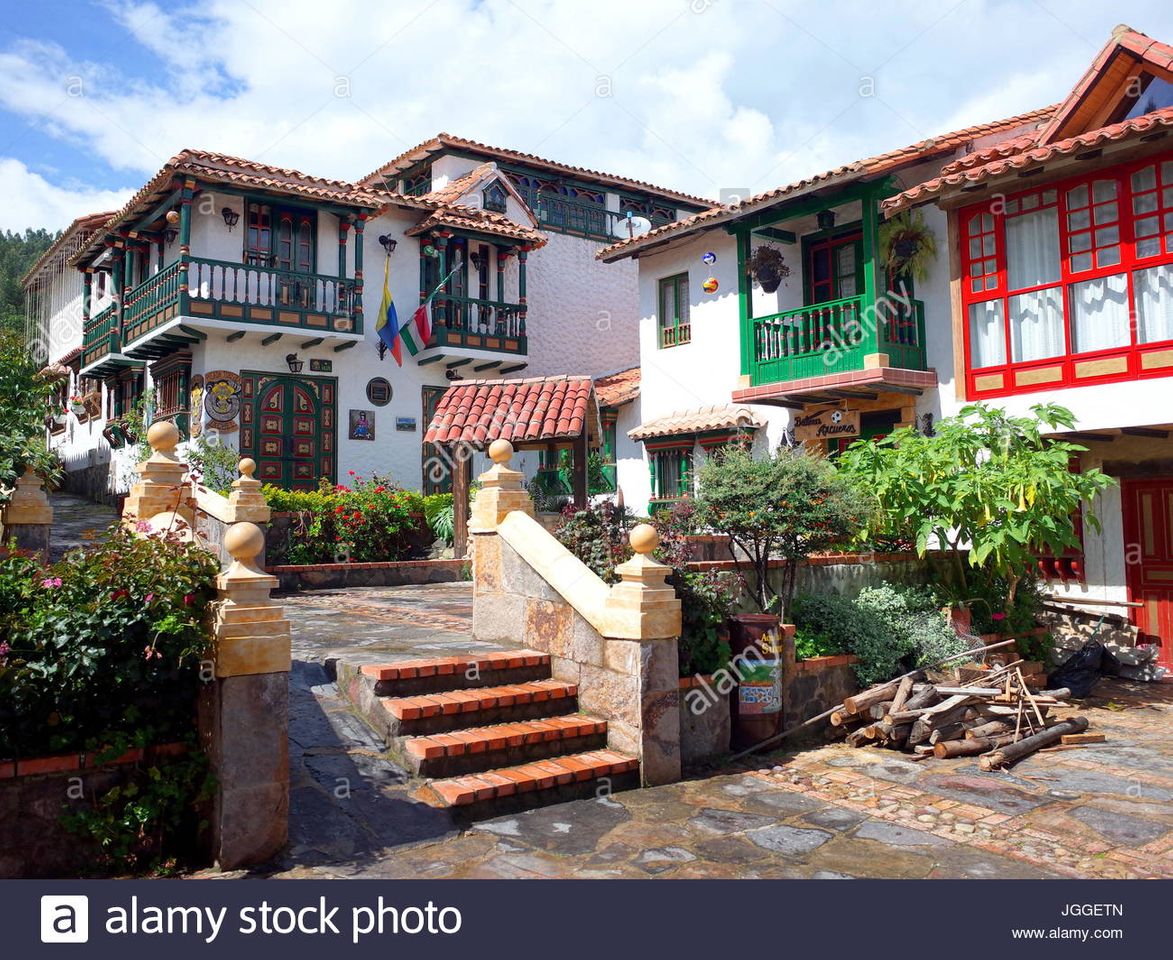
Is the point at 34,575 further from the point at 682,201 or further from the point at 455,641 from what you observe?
the point at 682,201

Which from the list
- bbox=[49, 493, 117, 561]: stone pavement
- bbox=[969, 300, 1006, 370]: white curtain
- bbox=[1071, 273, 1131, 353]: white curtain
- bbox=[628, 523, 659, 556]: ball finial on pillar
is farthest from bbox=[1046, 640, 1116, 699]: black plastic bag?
bbox=[49, 493, 117, 561]: stone pavement

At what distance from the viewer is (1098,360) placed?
34.6 feet

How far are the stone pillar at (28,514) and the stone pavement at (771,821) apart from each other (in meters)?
5.64

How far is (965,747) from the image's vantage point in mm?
7020

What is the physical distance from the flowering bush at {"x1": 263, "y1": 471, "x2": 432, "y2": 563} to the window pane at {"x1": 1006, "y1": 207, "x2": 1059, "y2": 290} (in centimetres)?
974

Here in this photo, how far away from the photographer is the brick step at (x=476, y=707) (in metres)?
5.98

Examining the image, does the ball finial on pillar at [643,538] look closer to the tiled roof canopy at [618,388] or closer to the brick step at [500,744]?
the brick step at [500,744]

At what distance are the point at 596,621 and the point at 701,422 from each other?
917cm

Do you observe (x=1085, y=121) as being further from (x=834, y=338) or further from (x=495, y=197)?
(x=495, y=197)

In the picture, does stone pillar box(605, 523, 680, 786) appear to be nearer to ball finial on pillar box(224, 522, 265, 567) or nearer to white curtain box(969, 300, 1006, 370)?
ball finial on pillar box(224, 522, 265, 567)

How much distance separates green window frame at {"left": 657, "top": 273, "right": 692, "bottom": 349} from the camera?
54.1 ft

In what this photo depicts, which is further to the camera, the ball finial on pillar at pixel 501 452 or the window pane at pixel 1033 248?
the window pane at pixel 1033 248

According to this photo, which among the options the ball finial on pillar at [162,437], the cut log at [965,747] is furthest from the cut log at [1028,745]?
the ball finial on pillar at [162,437]
